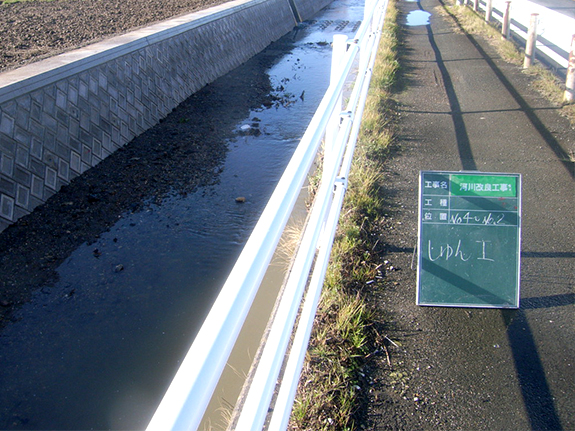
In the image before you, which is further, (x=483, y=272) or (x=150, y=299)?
(x=150, y=299)

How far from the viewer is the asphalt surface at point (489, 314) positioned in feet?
7.91

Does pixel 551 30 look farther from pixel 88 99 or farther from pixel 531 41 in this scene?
pixel 88 99

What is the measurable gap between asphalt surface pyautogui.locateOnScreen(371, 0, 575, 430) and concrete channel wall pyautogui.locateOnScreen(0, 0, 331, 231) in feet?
11.6

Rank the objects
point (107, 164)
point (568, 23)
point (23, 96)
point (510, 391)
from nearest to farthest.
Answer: point (510, 391), point (23, 96), point (107, 164), point (568, 23)

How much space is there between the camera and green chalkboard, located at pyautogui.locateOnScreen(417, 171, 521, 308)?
304 cm

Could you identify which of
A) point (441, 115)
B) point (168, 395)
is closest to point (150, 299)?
point (168, 395)

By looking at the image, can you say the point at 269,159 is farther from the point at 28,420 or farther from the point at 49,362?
the point at 28,420

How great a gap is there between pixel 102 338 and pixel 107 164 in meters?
3.12

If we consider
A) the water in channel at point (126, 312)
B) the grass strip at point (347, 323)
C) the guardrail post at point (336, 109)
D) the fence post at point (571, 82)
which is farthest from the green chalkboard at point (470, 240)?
the fence post at point (571, 82)

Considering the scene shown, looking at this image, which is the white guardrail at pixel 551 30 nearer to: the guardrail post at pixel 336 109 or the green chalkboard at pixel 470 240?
the guardrail post at pixel 336 109

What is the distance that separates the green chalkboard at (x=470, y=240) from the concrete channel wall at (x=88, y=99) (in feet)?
12.9

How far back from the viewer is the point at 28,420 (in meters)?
3.18

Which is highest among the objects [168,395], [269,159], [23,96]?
[168,395]

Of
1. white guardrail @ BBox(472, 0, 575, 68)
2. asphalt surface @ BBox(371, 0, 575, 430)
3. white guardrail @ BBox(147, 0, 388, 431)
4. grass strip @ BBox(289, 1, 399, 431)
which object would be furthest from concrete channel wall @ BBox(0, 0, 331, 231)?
white guardrail @ BBox(472, 0, 575, 68)
